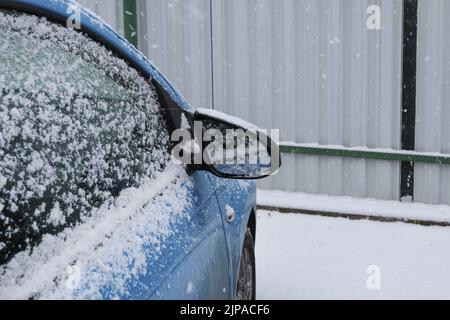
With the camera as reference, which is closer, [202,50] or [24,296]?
[24,296]

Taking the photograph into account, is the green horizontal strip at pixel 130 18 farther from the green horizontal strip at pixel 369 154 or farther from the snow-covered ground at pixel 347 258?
the snow-covered ground at pixel 347 258

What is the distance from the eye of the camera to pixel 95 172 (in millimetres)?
1888

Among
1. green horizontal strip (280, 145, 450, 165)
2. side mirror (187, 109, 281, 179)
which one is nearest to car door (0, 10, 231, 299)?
side mirror (187, 109, 281, 179)

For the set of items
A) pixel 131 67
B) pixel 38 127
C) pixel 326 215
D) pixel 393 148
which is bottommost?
pixel 326 215

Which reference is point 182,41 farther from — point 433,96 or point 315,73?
point 433,96

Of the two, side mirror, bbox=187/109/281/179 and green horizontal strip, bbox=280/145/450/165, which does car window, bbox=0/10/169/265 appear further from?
green horizontal strip, bbox=280/145/450/165

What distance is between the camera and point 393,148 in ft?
20.3

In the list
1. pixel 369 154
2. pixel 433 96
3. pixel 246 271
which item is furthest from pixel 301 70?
pixel 246 271

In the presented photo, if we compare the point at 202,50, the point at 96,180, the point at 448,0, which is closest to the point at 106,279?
the point at 96,180

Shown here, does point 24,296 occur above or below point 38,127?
below

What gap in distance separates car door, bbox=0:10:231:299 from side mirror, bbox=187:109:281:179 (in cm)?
13

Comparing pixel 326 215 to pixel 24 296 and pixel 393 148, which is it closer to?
pixel 393 148

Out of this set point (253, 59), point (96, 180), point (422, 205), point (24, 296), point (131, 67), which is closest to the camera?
point (24, 296)
